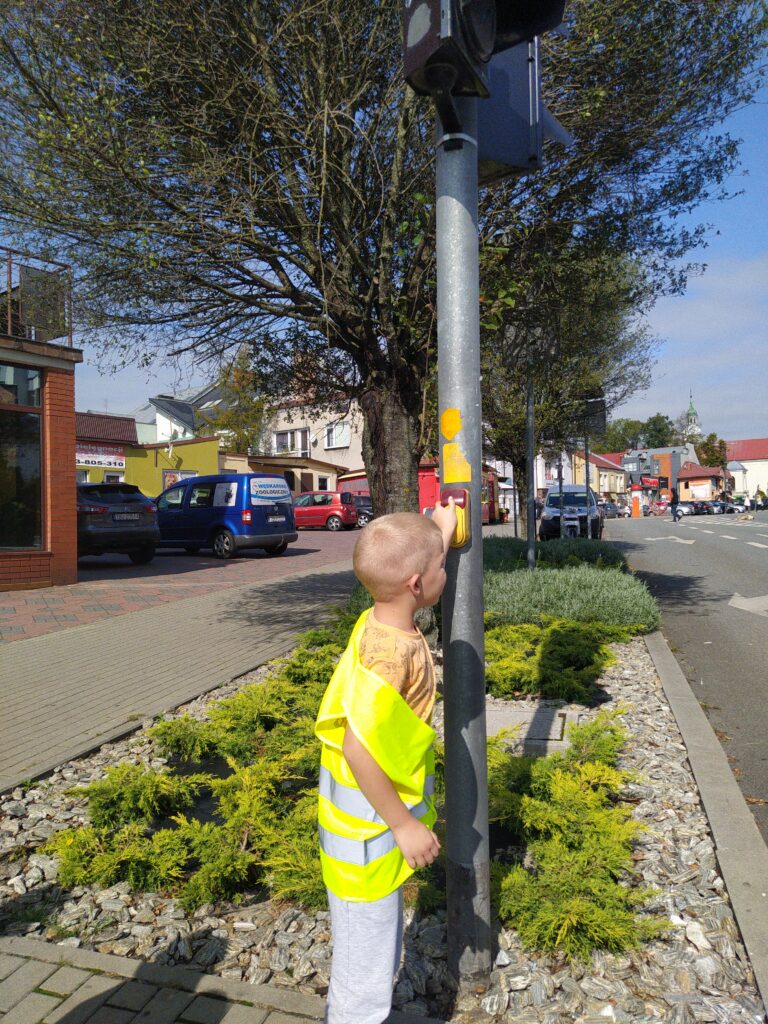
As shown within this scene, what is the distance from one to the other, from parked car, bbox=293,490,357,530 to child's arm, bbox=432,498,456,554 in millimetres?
29149

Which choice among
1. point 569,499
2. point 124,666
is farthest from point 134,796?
point 569,499

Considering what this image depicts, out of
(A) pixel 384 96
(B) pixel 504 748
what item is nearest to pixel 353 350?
(A) pixel 384 96

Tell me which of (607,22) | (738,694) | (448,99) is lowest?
(738,694)

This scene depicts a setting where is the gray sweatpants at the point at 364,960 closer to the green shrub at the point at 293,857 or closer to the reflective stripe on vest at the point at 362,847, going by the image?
the reflective stripe on vest at the point at 362,847

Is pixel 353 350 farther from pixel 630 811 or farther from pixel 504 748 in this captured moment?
pixel 630 811

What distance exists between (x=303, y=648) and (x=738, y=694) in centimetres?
339

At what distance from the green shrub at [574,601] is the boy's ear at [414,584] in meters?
6.10

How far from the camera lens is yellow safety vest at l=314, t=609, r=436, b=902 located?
1723 millimetres

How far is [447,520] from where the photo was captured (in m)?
2.21

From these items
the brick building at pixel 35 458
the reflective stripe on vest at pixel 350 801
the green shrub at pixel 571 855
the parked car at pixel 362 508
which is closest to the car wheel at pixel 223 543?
the brick building at pixel 35 458

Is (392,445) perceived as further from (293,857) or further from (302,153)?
(293,857)

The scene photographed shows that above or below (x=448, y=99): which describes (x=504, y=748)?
below

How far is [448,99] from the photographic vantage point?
7.64ft

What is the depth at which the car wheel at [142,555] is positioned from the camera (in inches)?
663
